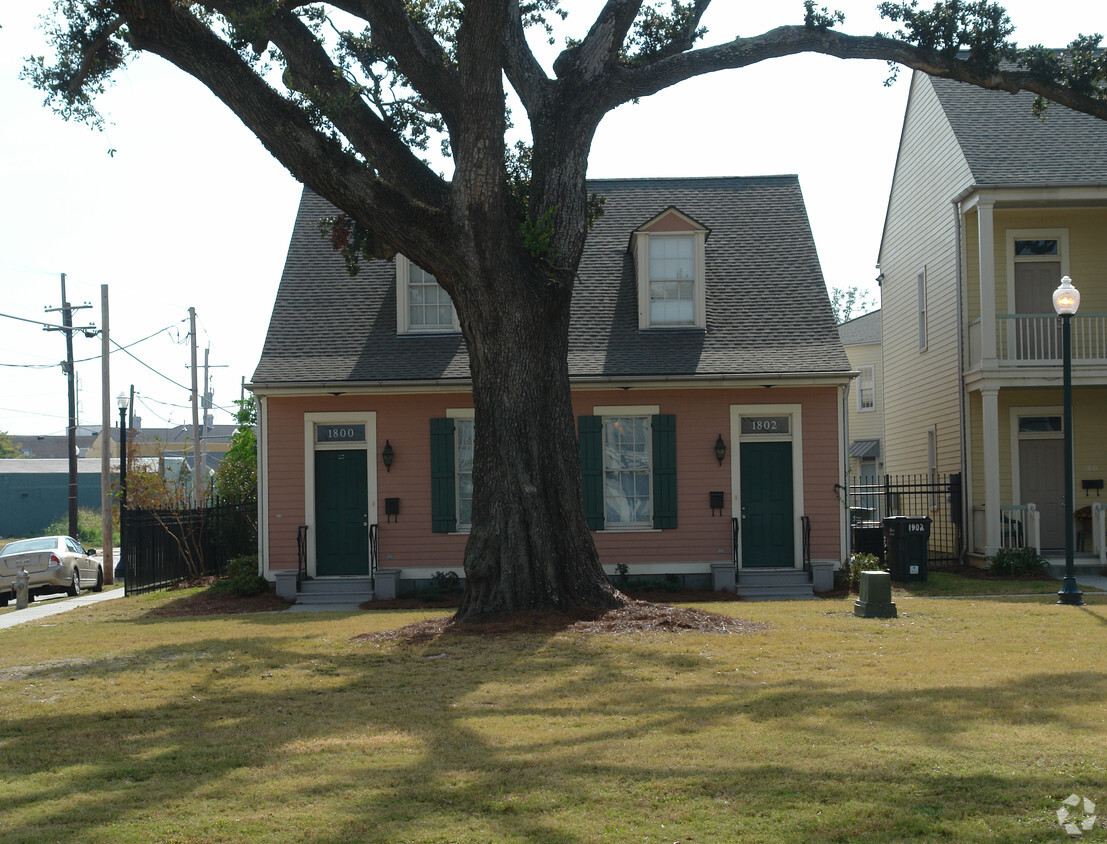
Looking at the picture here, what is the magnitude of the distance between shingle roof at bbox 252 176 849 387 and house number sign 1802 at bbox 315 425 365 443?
876 mm

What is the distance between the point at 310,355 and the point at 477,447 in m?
6.22

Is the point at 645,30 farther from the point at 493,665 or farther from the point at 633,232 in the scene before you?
the point at 493,665

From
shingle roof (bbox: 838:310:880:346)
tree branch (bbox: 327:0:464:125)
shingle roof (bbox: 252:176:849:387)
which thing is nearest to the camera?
tree branch (bbox: 327:0:464:125)

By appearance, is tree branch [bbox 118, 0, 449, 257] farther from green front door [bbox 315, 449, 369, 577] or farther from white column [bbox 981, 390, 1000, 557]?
white column [bbox 981, 390, 1000, 557]

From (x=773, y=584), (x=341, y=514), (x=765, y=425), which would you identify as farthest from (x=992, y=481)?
(x=341, y=514)

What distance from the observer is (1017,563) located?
54.6ft

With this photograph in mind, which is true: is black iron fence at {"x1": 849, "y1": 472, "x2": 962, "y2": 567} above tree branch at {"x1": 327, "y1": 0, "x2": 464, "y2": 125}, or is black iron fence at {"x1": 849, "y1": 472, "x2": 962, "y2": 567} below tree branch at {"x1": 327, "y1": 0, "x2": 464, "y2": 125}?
below

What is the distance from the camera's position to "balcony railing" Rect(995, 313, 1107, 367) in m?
17.8

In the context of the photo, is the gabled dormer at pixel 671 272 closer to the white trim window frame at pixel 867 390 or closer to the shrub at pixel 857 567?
the shrub at pixel 857 567

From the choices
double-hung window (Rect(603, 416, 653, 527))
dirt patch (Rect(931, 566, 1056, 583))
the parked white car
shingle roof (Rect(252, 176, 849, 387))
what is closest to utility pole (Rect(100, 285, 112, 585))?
the parked white car

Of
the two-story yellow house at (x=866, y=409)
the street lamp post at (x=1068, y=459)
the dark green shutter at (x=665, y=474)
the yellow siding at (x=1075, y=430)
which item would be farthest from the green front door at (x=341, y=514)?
the two-story yellow house at (x=866, y=409)

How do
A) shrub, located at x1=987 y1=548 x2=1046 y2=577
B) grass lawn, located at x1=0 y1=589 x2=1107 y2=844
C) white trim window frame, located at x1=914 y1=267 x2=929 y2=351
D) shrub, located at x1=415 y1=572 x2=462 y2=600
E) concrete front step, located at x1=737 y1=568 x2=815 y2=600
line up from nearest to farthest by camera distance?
grass lawn, located at x1=0 y1=589 x2=1107 y2=844, shrub, located at x1=415 y1=572 x2=462 y2=600, concrete front step, located at x1=737 y1=568 x2=815 y2=600, shrub, located at x1=987 y1=548 x2=1046 y2=577, white trim window frame, located at x1=914 y1=267 x2=929 y2=351

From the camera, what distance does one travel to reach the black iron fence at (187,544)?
18.1 m

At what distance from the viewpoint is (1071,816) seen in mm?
4285
